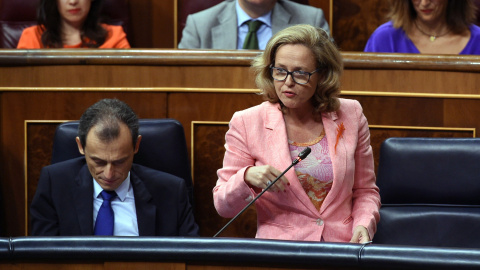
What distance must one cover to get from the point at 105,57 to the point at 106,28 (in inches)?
15.6

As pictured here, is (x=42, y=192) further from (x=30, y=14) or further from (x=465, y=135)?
(x=30, y=14)

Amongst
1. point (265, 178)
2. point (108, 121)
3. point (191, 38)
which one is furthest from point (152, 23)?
point (265, 178)

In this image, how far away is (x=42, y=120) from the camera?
4.86ft

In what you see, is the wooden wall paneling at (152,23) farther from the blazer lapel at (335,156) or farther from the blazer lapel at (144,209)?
the blazer lapel at (335,156)

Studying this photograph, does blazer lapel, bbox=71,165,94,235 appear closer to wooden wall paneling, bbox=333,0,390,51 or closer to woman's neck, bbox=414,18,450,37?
woman's neck, bbox=414,18,450,37

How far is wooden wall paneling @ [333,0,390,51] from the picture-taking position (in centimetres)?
204

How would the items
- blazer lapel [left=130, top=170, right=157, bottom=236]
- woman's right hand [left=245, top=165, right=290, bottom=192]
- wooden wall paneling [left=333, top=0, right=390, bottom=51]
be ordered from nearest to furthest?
woman's right hand [left=245, top=165, right=290, bottom=192], blazer lapel [left=130, top=170, right=157, bottom=236], wooden wall paneling [left=333, top=0, right=390, bottom=51]

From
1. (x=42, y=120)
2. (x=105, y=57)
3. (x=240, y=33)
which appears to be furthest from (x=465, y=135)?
(x=42, y=120)

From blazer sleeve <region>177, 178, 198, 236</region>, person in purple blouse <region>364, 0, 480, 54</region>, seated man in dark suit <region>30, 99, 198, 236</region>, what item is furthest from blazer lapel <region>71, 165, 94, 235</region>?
person in purple blouse <region>364, 0, 480, 54</region>

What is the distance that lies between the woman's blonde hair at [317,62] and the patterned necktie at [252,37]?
602 mm

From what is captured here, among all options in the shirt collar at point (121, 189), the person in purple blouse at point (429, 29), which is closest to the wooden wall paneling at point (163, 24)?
the person in purple blouse at point (429, 29)

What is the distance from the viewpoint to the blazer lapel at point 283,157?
1062 millimetres

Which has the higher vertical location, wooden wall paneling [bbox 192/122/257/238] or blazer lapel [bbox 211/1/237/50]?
blazer lapel [bbox 211/1/237/50]

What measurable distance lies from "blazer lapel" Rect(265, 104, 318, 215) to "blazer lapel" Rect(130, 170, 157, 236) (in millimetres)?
255
